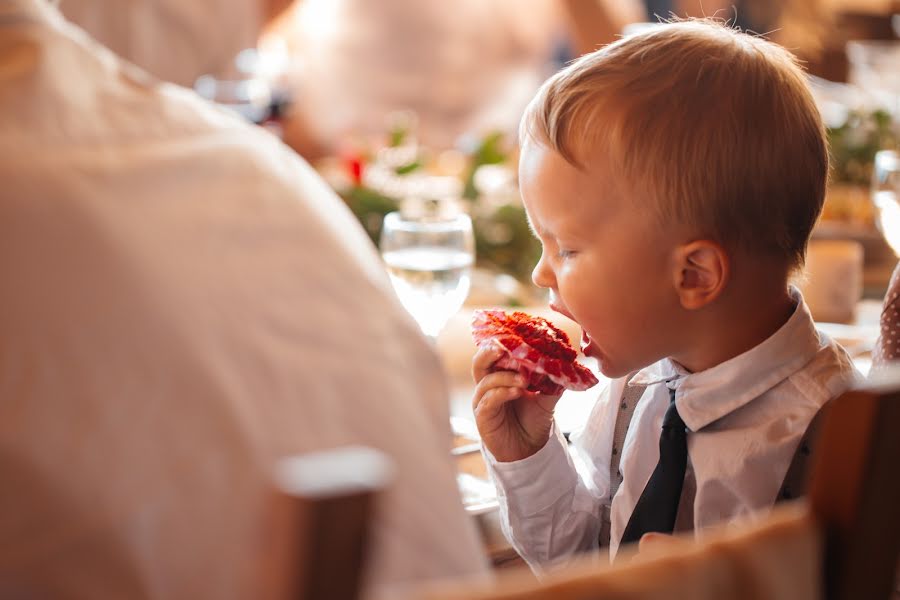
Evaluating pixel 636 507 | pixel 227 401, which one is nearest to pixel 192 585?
pixel 227 401

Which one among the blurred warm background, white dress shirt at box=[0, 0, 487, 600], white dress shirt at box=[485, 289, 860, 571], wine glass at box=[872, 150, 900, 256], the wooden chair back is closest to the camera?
the wooden chair back

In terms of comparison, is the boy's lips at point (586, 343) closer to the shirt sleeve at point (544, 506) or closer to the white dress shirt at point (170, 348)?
the shirt sleeve at point (544, 506)

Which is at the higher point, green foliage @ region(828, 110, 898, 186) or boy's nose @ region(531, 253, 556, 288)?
boy's nose @ region(531, 253, 556, 288)

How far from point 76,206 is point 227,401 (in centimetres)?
12

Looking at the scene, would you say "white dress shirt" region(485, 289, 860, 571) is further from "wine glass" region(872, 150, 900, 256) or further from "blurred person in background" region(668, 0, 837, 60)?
"blurred person in background" region(668, 0, 837, 60)

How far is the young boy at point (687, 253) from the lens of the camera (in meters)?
1.07

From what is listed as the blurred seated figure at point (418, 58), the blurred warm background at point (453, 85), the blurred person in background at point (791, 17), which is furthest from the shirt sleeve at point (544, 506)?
the blurred person in background at point (791, 17)

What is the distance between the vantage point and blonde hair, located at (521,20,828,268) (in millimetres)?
1065

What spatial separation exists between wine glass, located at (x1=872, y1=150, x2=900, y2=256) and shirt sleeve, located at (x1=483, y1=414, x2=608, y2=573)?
746 millimetres

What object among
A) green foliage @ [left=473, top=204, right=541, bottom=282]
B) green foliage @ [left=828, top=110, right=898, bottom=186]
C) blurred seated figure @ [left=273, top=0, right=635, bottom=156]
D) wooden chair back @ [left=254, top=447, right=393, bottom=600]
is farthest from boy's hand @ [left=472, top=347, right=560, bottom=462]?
blurred seated figure @ [left=273, top=0, right=635, bottom=156]

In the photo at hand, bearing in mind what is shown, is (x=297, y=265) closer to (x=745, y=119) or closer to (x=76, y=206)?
(x=76, y=206)

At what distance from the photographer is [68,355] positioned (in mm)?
526

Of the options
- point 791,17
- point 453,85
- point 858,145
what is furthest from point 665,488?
point 791,17

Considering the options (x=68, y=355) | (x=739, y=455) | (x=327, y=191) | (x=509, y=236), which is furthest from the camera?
(x=509, y=236)
